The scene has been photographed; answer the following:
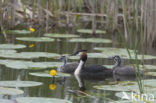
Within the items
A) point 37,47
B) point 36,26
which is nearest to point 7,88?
point 37,47

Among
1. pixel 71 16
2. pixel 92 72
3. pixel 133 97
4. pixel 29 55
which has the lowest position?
pixel 92 72

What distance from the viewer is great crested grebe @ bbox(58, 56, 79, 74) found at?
7.36m

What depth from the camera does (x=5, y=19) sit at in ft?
36.7

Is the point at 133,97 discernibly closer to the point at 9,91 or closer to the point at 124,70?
the point at 9,91

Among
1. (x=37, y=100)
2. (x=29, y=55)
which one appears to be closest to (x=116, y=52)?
(x=29, y=55)

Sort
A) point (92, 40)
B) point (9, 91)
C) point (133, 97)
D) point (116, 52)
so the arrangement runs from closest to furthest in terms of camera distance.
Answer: point (133, 97)
point (9, 91)
point (116, 52)
point (92, 40)

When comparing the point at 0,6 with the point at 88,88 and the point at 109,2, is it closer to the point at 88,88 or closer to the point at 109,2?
the point at 109,2

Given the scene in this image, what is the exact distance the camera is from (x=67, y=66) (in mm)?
7512

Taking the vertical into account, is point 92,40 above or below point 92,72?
above

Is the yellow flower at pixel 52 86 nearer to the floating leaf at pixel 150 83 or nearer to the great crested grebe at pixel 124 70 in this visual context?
the floating leaf at pixel 150 83

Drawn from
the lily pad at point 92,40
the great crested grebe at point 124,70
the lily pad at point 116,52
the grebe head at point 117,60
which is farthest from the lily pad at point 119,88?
the lily pad at point 92,40

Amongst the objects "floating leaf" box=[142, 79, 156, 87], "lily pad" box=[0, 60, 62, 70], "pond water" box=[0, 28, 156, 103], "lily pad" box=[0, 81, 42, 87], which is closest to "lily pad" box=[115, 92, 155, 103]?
"pond water" box=[0, 28, 156, 103]

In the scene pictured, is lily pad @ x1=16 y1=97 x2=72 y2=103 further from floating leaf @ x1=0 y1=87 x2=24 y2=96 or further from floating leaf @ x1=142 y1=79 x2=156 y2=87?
floating leaf @ x1=142 y1=79 x2=156 y2=87

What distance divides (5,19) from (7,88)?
19.5ft
